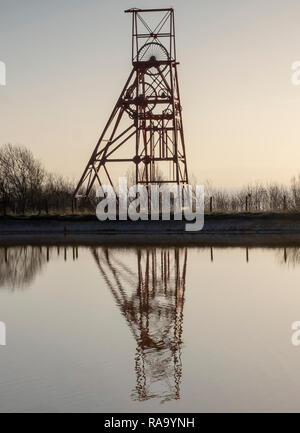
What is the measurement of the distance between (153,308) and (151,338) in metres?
2.23

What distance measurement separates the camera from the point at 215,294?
42.1 ft

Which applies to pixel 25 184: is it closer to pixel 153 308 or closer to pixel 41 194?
pixel 41 194

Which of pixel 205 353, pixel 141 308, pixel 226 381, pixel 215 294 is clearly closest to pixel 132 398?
pixel 226 381

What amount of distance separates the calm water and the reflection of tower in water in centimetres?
2

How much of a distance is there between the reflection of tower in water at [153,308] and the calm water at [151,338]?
0.02 m

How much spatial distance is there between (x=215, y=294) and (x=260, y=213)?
18256 millimetres

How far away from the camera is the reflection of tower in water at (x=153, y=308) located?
7473mm

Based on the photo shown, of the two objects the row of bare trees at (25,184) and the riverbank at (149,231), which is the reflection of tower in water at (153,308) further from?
the row of bare trees at (25,184)

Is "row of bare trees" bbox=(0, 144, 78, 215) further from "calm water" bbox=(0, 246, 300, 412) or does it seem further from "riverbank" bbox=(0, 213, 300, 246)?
"calm water" bbox=(0, 246, 300, 412)

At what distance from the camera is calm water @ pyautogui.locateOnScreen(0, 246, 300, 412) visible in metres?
6.90

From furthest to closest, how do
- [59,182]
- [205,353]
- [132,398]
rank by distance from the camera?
[59,182] < [205,353] < [132,398]

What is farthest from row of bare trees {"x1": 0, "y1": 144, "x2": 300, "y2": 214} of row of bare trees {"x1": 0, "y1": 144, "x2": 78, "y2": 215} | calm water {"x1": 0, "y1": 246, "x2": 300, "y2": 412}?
calm water {"x1": 0, "y1": 246, "x2": 300, "y2": 412}
